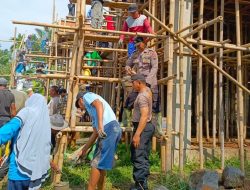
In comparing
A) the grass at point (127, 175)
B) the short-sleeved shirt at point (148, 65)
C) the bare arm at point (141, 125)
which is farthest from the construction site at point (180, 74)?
the bare arm at point (141, 125)

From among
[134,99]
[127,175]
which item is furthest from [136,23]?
[127,175]

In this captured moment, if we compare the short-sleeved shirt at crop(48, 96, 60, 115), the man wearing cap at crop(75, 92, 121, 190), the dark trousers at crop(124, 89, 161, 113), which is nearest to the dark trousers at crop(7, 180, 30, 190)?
the man wearing cap at crop(75, 92, 121, 190)

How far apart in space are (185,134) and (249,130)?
158 inches

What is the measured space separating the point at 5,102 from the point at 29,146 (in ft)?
11.3

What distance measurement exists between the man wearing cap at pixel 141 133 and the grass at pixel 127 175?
0.64m

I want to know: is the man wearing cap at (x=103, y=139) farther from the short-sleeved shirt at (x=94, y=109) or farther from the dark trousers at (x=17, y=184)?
the dark trousers at (x=17, y=184)

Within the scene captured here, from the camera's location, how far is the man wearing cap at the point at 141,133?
418 centimetres

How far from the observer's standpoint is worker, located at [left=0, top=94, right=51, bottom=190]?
277 cm

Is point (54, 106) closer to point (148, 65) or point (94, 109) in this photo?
point (148, 65)

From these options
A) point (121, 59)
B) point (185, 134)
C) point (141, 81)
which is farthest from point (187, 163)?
point (121, 59)

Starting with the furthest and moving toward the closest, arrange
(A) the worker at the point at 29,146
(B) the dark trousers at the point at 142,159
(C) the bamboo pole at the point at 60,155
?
(C) the bamboo pole at the point at 60,155
(B) the dark trousers at the point at 142,159
(A) the worker at the point at 29,146

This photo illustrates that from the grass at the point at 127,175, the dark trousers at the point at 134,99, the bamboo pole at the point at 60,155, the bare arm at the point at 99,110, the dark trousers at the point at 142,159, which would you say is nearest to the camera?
the bare arm at the point at 99,110

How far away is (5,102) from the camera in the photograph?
5.93 meters

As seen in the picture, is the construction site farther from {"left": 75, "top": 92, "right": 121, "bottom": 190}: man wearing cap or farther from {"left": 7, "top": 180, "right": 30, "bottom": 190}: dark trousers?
{"left": 7, "top": 180, "right": 30, "bottom": 190}: dark trousers
